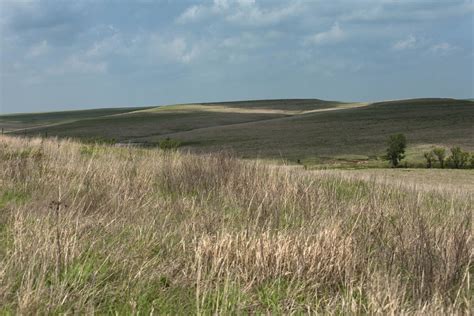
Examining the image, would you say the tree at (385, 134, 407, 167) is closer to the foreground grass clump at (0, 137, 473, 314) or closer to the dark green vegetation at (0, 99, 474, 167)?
the dark green vegetation at (0, 99, 474, 167)

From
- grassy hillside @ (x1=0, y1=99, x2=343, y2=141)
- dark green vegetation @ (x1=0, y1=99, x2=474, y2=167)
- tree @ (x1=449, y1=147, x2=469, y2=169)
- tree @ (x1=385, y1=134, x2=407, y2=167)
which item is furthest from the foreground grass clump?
grassy hillside @ (x1=0, y1=99, x2=343, y2=141)

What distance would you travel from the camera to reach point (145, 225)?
5668mm

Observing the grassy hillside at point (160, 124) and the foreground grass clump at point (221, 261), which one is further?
the grassy hillside at point (160, 124)

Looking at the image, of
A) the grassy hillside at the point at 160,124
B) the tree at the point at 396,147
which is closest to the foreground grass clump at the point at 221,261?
the tree at the point at 396,147

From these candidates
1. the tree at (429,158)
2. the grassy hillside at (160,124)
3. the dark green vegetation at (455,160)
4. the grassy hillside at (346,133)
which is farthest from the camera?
the grassy hillside at (160,124)

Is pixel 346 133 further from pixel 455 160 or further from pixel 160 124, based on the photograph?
pixel 160 124

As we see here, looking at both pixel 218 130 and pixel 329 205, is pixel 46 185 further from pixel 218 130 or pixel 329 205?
pixel 218 130

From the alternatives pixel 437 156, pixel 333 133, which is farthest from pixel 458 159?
pixel 333 133

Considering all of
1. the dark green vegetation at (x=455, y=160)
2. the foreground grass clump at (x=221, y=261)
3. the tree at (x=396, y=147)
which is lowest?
the dark green vegetation at (x=455, y=160)

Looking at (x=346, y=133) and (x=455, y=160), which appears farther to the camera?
(x=346, y=133)

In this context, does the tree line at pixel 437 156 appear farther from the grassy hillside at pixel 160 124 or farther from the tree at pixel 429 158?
the grassy hillside at pixel 160 124

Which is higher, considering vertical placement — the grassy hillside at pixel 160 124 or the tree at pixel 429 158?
the grassy hillside at pixel 160 124

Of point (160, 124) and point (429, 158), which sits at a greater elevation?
point (160, 124)

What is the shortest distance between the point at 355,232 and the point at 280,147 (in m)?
46.6
